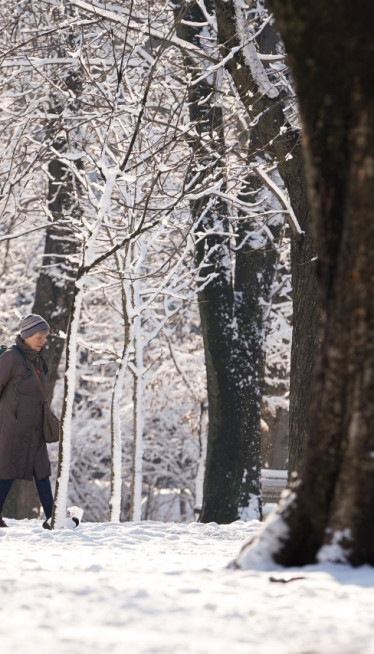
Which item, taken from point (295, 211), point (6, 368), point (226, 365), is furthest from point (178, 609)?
point (226, 365)

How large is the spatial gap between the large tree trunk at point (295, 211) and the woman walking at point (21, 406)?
2.16 metres

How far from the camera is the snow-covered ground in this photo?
316 cm

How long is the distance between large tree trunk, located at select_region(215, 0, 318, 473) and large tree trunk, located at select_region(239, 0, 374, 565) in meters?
4.30

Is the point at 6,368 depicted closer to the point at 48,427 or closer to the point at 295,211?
the point at 48,427

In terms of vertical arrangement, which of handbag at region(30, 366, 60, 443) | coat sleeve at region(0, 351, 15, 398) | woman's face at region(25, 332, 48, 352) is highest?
woman's face at region(25, 332, 48, 352)

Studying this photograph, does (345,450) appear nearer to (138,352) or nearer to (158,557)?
(158,557)

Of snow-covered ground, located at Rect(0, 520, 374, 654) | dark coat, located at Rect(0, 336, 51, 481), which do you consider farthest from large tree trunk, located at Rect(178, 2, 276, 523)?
snow-covered ground, located at Rect(0, 520, 374, 654)

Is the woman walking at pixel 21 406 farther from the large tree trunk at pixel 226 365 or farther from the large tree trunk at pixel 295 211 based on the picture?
the large tree trunk at pixel 226 365

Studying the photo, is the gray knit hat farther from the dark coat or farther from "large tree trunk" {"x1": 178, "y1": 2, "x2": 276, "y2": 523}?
"large tree trunk" {"x1": 178, "y1": 2, "x2": 276, "y2": 523}

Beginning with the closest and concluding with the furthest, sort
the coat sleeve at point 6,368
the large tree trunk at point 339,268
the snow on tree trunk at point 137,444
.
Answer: the large tree trunk at point 339,268 < the coat sleeve at point 6,368 < the snow on tree trunk at point 137,444

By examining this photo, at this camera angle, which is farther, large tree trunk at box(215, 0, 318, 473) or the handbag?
the handbag

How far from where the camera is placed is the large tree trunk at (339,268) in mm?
3998

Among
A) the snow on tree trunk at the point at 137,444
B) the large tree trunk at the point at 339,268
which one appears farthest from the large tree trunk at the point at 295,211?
the large tree trunk at the point at 339,268

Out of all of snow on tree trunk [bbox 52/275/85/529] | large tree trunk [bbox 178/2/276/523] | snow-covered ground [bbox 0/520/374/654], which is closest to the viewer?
snow-covered ground [bbox 0/520/374/654]
